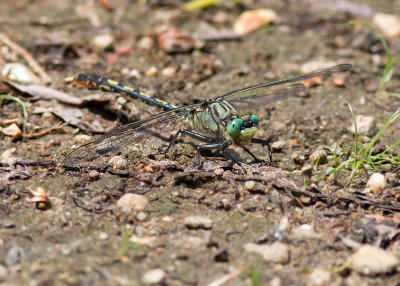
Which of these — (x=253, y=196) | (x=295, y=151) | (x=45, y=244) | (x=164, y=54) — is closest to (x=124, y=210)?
(x=45, y=244)

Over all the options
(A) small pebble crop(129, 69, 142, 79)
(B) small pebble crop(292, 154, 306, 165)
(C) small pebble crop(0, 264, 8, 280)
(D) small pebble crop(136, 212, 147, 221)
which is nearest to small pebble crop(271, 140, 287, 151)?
(B) small pebble crop(292, 154, 306, 165)

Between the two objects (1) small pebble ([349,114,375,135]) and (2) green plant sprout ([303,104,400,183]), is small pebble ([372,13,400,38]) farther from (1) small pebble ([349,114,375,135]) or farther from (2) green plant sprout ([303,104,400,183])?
(2) green plant sprout ([303,104,400,183])

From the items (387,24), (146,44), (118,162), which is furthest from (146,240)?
(387,24)

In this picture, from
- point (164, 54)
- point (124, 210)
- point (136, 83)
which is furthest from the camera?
point (164, 54)

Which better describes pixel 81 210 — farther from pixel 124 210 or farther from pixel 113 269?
pixel 113 269

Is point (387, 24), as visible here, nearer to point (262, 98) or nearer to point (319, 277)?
point (262, 98)

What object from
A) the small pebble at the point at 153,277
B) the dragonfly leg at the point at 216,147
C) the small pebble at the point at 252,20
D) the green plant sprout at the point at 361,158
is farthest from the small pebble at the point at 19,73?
the green plant sprout at the point at 361,158
